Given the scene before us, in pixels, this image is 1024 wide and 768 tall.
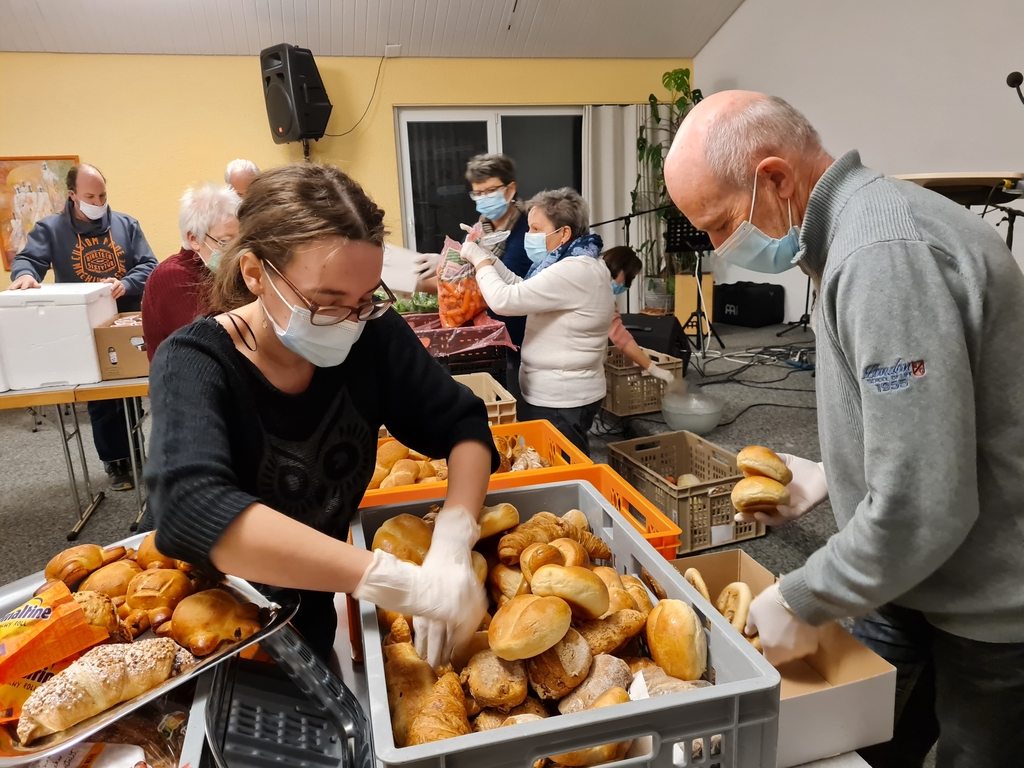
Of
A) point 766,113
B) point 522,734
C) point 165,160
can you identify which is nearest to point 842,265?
point 766,113

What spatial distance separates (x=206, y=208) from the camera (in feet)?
6.66

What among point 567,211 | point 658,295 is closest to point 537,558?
point 567,211

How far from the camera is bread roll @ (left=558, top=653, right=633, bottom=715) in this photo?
0.77 meters

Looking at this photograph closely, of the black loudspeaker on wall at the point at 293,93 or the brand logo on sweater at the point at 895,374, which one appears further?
the black loudspeaker on wall at the point at 293,93

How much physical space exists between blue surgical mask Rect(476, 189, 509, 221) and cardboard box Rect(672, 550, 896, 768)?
2384 mm

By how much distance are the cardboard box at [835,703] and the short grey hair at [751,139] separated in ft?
2.14

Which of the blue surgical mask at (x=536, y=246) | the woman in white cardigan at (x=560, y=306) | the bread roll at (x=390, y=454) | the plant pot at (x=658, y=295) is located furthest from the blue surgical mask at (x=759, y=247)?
the plant pot at (x=658, y=295)

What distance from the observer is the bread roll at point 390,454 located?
166 cm

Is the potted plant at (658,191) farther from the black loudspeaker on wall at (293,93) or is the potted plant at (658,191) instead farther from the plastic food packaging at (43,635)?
the plastic food packaging at (43,635)

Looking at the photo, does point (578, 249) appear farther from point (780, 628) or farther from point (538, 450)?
point (780, 628)

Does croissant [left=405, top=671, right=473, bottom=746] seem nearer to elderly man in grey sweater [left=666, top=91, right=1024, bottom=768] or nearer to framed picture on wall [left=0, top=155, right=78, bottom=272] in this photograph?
elderly man in grey sweater [left=666, top=91, right=1024, bottom=768]

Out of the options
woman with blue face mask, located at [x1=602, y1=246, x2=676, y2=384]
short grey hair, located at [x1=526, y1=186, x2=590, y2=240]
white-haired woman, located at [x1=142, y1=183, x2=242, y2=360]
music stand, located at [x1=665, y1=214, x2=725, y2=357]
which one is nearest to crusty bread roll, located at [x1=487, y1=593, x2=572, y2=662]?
white-haired woman, located at [x1=142, y1=183, x2=242, y2=360]

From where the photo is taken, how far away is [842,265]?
0.82 m

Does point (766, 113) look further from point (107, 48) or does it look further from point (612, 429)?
point (107, 48)
